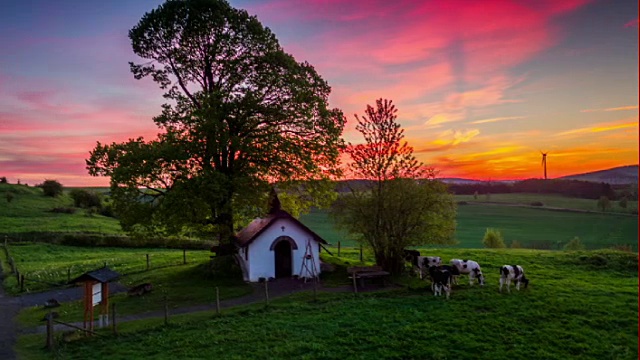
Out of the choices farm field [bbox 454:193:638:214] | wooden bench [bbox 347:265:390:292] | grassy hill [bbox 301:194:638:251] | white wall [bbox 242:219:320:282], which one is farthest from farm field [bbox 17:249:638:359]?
farm field [bbox 454:193:638:214]

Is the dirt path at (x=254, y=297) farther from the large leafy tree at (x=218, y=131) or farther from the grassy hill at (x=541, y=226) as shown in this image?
the grassy hill at (x=541, y=226)

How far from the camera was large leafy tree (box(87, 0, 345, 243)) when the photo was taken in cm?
2791

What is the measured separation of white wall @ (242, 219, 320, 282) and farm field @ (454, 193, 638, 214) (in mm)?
63315

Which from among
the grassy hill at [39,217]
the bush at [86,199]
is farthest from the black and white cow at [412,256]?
the bush at [86,199]

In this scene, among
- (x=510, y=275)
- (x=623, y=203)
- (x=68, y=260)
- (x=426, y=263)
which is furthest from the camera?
(x=623, y=203)

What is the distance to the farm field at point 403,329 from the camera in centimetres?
1500

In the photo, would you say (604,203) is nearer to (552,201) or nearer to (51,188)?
(552,201)

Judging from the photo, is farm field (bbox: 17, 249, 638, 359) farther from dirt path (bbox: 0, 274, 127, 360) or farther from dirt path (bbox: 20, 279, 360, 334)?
dirt path (bbox: 20, 279, 360, 334)

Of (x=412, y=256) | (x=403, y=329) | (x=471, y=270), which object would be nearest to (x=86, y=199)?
(x=412, y=256)

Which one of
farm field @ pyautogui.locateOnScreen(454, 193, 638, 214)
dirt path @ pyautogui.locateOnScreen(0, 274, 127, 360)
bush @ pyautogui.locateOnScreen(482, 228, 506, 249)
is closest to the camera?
dirt path @ pyautogui.locateOnScreen(0, 274, 127, 360)

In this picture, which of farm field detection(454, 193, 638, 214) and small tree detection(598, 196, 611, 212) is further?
farm field detection(454, 193, 638, 214)

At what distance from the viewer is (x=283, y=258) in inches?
1180

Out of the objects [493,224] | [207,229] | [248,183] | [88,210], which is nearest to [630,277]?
[248,183]

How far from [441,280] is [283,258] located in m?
12.3
